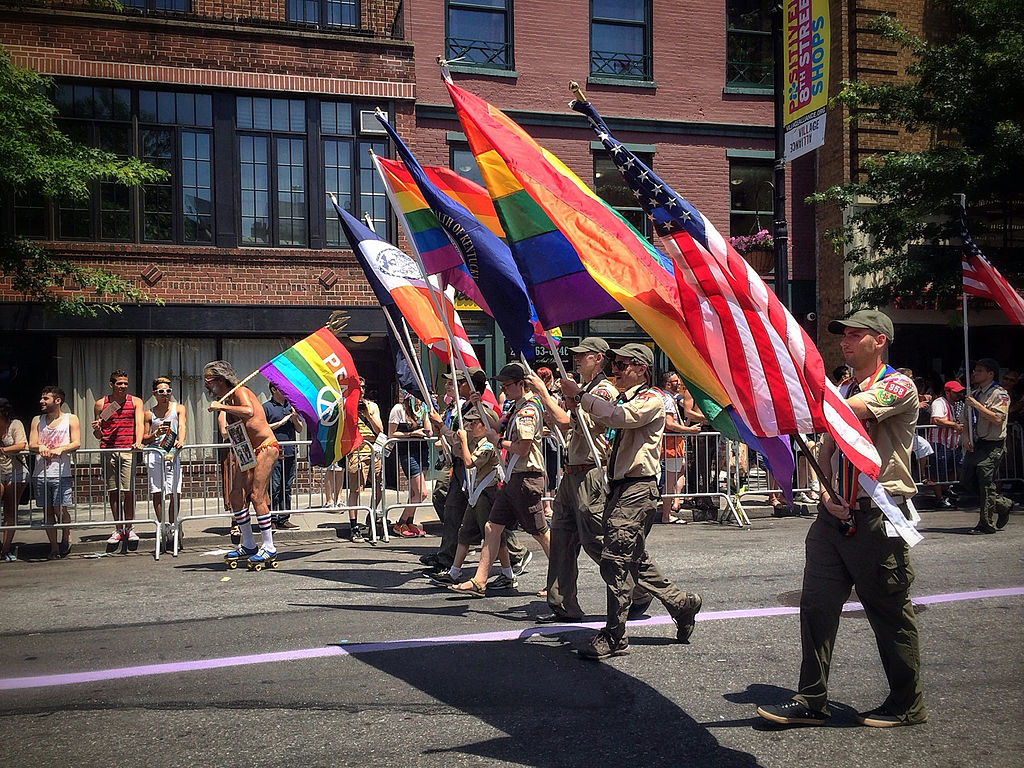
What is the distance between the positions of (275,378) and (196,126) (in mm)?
8218

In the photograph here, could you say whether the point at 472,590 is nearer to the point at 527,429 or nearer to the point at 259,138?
the point at 527,429

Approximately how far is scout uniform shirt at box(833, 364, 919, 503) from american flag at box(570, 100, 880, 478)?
0.16m

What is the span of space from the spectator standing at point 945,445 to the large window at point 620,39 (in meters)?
9.01

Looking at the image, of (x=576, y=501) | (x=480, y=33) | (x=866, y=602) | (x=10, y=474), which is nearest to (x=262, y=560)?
(x=10, y=474)

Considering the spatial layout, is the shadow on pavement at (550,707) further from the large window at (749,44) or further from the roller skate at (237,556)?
the large window at (749,44)

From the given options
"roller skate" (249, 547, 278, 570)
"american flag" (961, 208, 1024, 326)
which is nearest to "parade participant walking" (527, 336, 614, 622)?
"roller skate" (249, 547, 278, 570)

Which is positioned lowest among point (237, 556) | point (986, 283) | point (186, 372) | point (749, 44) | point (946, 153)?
point (237, 556)

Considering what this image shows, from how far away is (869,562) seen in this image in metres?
4.62

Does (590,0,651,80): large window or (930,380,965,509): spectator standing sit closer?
(930,380,965,509): spectator standing

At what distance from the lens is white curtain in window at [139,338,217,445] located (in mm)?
A: 15969

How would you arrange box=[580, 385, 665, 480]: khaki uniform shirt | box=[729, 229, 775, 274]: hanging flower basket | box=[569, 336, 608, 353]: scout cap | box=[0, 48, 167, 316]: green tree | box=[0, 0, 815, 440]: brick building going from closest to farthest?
box=[580, 385, 665, 480]: khaki uniform shirt, box=[569, 336, 608, 353]: scout cap, box=[0, 48, 167, 316]: green tree, box=[0, 0, 815, 440]: brick building, box=[729, 229, 775, 274]: hanging flower basket

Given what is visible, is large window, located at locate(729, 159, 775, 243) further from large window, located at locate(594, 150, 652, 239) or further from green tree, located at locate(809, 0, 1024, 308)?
green tree, located at locate(809, 0, 1024, 308)

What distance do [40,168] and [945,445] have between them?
12.4 meters

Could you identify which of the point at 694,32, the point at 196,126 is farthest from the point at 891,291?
the point at 196,126
